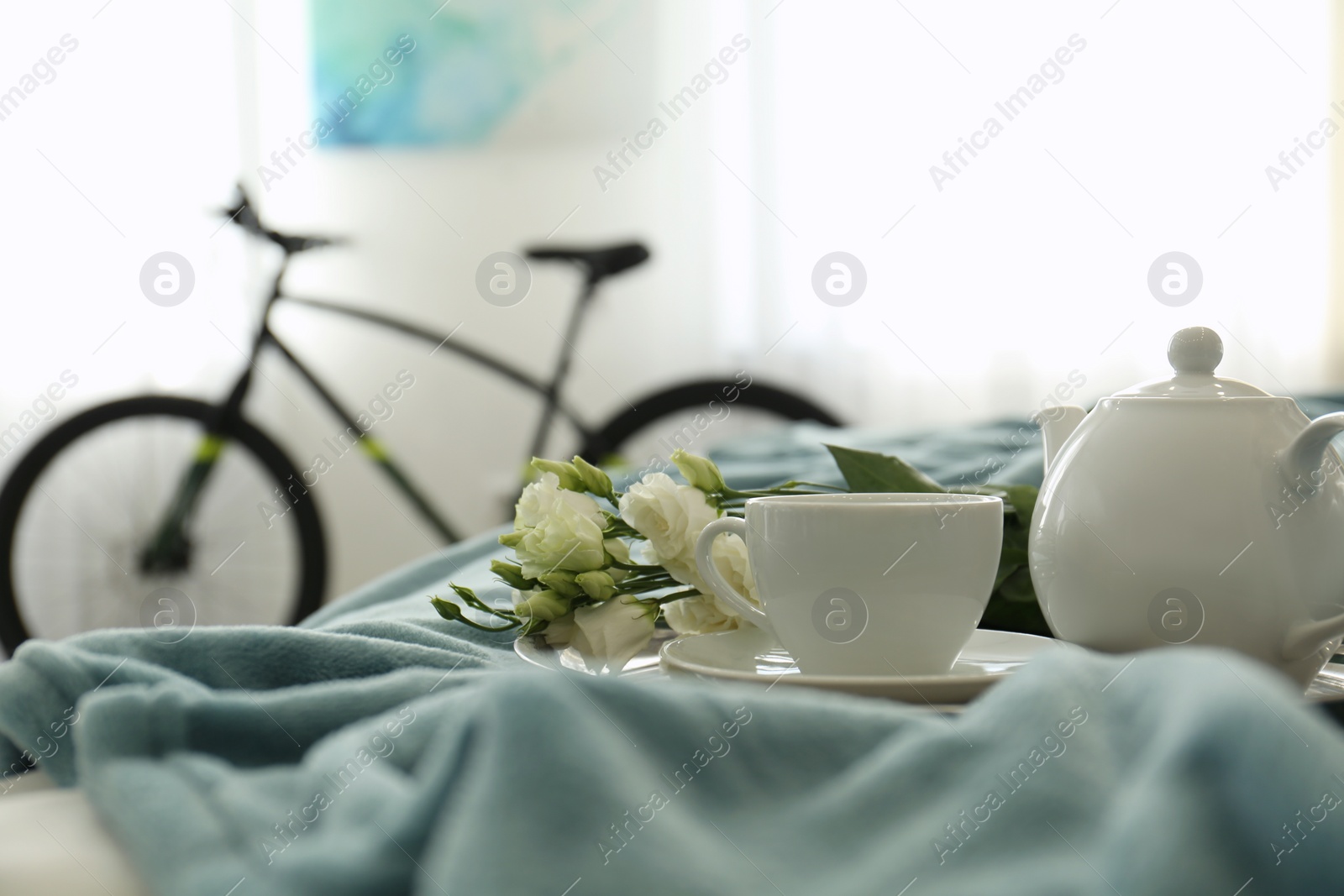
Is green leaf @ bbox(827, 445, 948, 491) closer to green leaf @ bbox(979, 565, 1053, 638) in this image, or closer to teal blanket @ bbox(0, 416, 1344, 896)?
green leaf @ bbox(979, 565, 1053, 638)

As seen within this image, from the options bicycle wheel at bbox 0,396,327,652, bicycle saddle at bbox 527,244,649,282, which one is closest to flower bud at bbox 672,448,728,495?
bicycle saddle at bbox 527,244,649,282

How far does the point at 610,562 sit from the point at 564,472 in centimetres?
6

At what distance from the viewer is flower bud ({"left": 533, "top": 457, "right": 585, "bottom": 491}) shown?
57cm

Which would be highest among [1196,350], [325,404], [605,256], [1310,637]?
[325,404]

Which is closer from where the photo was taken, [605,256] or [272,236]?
[272,236]

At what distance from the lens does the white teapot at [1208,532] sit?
1.47 ft

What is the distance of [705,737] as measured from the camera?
1.02ft

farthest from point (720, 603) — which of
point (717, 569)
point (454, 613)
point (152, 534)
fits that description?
point (152, 534)

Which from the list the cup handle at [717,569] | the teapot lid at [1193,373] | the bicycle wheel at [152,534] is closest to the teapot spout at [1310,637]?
the teapot lid at [1193,373]

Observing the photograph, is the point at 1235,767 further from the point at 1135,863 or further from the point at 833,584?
the point at 833,584

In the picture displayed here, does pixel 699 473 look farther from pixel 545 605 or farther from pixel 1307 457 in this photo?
pixel 1307 457

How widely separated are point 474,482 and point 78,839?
2342 millimetres

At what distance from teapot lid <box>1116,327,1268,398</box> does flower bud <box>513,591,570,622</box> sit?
275 mm

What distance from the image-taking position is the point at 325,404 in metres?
2.34
